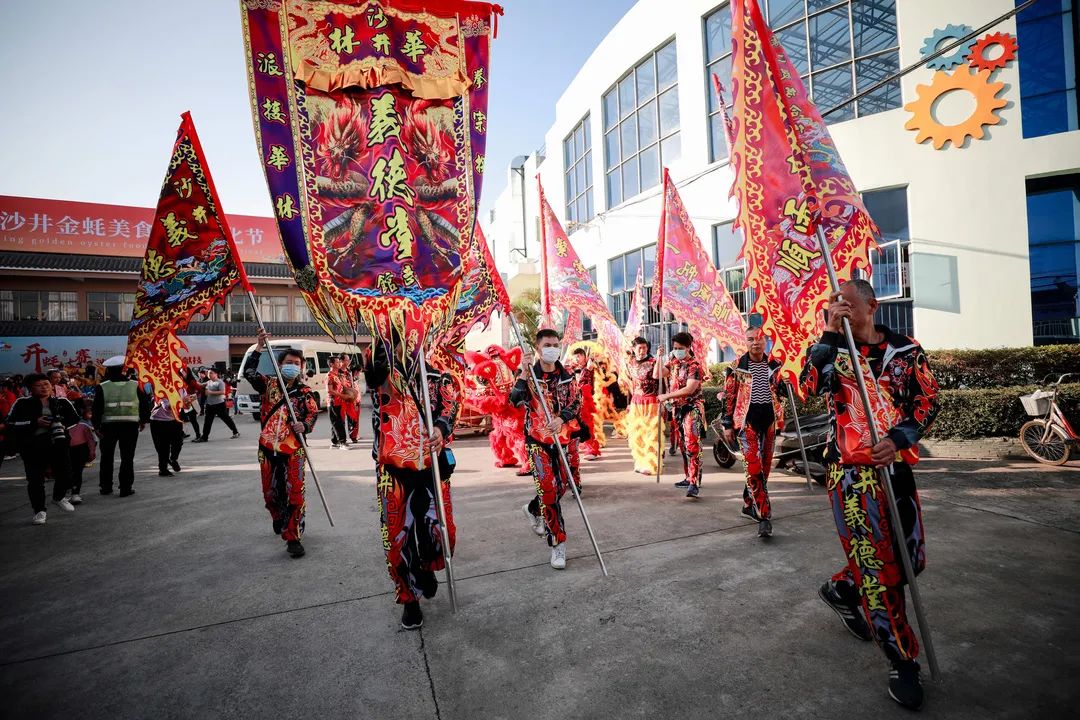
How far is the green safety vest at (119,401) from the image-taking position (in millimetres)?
6836

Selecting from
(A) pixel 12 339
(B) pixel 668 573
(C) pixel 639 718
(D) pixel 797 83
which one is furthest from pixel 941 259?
A: (A) pixel 12 339

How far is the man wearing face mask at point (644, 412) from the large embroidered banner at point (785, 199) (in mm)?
4103

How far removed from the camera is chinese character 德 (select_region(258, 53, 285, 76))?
9.95 feet

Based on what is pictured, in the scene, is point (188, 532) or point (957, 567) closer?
point (957, 567)

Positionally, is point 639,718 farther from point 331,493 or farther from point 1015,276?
point 1015,276

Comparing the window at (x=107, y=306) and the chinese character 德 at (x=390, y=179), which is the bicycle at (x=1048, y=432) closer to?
the chinese character 德 at (x=390, y=179)

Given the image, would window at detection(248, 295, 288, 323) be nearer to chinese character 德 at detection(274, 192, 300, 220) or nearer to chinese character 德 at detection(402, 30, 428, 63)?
chinese character 德 at detection(274, 192, 300, 220)

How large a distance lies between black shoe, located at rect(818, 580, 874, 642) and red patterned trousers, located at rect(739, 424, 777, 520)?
4.99ft

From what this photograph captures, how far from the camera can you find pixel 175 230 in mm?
4215

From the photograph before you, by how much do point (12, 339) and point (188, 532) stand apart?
2618 cm

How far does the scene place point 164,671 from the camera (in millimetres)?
2779

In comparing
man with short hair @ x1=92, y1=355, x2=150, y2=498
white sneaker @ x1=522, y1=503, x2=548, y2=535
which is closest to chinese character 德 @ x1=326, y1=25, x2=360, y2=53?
white sneaker @ x1=522, y1=503, x2=548, y2=535

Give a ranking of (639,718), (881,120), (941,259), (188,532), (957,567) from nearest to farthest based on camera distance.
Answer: (639,718), (957,567), (188,532), (941,259), (881,120)

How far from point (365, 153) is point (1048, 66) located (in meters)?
12.4
